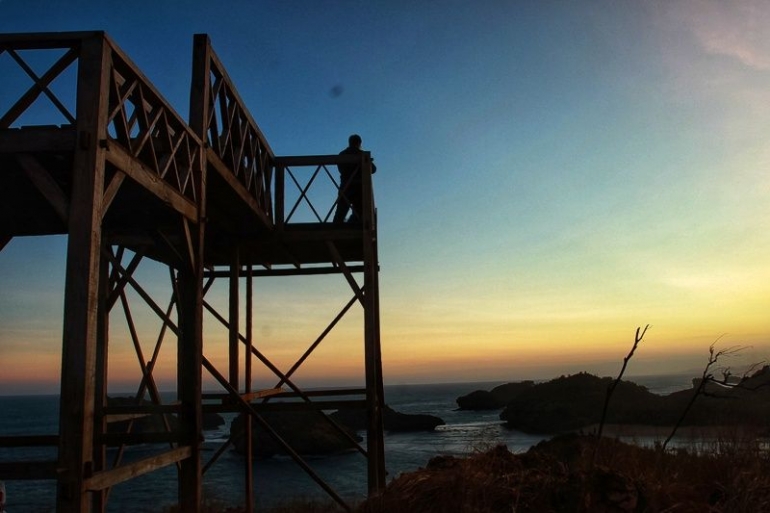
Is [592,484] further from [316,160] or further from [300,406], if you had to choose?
[316,160]

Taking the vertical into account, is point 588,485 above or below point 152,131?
below

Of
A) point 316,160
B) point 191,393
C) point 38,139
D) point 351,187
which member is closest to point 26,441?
point 191,393

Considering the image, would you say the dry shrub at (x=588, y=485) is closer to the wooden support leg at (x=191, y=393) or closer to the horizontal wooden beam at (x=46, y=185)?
the wooden support leg at (x=191, y=393)

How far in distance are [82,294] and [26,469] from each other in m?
1.53

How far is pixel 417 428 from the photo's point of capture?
76000 millimetres

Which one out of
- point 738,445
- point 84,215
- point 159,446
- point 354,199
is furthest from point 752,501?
point 159,446

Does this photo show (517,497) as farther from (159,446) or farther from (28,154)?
(159,446)

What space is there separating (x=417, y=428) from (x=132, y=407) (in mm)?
70121

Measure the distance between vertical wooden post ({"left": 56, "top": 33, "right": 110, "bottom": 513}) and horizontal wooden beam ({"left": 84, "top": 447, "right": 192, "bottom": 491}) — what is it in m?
0.14

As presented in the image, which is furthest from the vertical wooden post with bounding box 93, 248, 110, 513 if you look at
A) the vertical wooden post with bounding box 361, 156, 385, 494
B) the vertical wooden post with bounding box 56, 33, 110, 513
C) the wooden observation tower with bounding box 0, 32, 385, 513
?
the vertical wooden post with bounding box 361, 156, 385, 494

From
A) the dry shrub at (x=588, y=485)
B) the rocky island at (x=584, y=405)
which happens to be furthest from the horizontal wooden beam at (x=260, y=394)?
the rocky island at (x=584, y=405)

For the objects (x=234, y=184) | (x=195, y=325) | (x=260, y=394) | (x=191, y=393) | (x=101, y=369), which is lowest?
(x=260, y=394)

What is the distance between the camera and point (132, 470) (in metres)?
6.13

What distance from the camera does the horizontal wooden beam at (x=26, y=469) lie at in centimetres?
501
